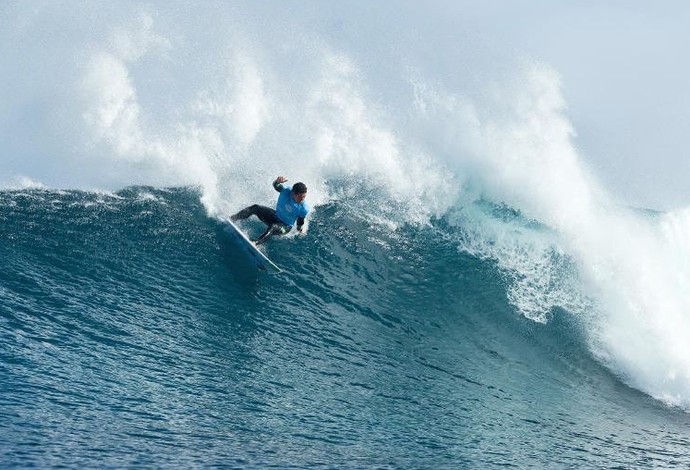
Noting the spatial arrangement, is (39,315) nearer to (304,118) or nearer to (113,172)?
(113,172)

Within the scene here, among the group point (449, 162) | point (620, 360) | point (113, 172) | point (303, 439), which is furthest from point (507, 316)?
point (113, 172)

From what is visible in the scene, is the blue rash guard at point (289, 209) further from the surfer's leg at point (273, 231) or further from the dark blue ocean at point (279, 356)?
the dark blue ocean at point (279, 356)

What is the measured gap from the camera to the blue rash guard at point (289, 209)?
11609mm

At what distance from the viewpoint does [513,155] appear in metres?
17.0

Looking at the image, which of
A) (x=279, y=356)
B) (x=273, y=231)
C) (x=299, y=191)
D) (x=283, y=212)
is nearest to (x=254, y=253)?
(x=273, y=231)

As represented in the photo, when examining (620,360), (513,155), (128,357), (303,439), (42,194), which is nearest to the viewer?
(303,439)

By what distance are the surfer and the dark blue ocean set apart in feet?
1.34

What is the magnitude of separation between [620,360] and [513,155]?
6.37 metres

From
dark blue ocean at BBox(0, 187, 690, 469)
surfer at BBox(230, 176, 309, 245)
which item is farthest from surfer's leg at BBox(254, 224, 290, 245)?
dark blue ocean at BBox(0, 187, 690, 469)

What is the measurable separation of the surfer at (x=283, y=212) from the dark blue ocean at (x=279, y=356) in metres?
0.41

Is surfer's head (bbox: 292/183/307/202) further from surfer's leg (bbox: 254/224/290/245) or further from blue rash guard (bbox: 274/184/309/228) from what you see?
surfer's leg (bbox: 254/224/290/245)

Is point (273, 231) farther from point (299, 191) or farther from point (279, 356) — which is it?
point (279, 356)

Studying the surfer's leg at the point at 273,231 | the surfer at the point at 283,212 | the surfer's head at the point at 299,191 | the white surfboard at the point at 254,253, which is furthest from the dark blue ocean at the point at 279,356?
the surfer's head at the point at 299,191

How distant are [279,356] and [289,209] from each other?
143 inches
